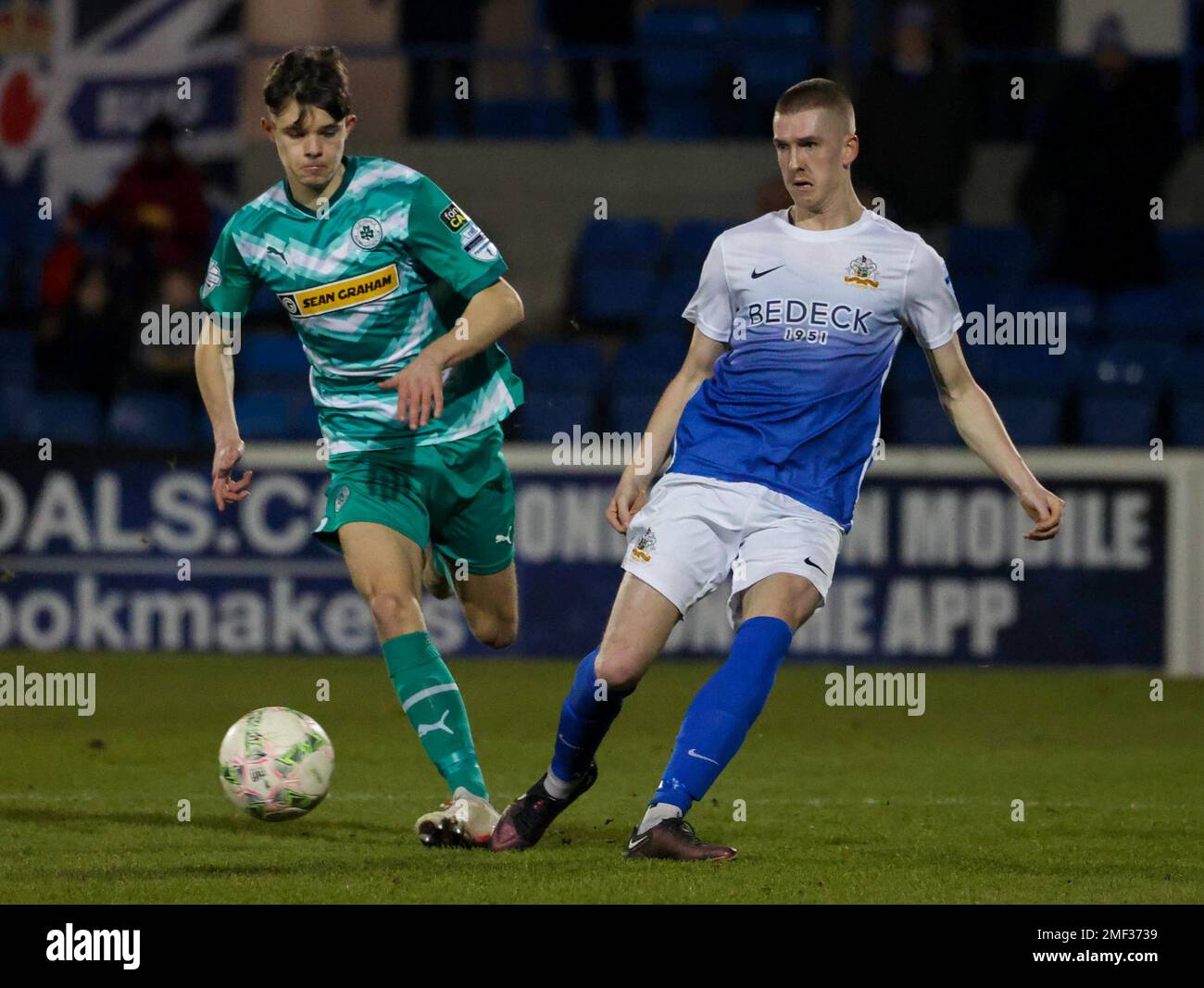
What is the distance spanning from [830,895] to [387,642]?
5.11ft

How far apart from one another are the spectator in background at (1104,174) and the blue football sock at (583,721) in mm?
7750

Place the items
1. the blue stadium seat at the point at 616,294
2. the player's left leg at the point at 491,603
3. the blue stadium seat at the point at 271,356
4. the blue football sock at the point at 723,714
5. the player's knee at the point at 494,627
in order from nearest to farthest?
the blue football sock at the point at 723,714, the player's left leg at the point at 491,603, the player's knee at the point at 494,627, the blue stadium seat at the point at 271,356, the blue stadium seat at the point at 616,294

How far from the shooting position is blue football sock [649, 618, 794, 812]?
521cm

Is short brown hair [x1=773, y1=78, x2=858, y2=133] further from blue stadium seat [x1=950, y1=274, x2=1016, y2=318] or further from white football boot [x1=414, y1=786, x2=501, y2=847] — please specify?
blue stadium seat [x1=950, y1=274, x2=1016, y2=318]

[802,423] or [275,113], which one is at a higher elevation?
[275,113]

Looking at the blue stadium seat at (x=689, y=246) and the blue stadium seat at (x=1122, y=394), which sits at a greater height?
the blue stadium seat at (x=689, y=246)

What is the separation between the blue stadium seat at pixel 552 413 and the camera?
11266 mm

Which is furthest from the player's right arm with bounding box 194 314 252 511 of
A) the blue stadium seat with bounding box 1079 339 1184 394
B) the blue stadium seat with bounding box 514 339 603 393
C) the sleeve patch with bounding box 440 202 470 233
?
the blue stadium seat with bounding box 1079 339 1184 394


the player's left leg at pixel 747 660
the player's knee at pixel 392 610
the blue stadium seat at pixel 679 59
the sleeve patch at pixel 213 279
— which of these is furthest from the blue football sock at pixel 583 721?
the blue stadium seat at pixel 679 59

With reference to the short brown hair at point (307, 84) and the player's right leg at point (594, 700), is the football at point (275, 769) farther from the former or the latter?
the short brown hair at point (307, 84)

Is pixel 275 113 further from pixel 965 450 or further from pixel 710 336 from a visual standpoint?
pixel 965 450

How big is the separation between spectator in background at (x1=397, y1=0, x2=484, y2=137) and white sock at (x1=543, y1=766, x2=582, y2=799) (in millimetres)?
9237
